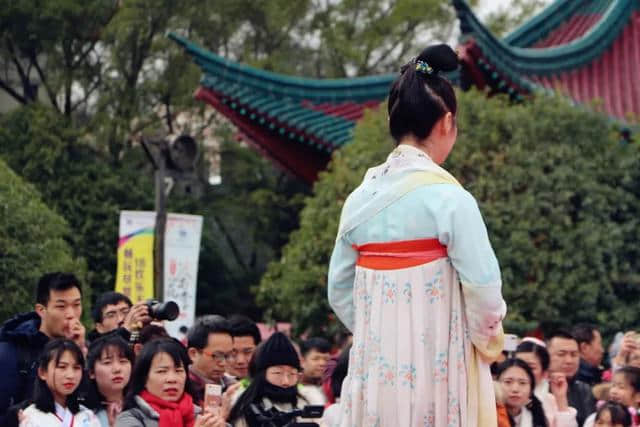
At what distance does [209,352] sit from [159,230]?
4.95m

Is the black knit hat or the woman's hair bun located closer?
the woman's hair bun

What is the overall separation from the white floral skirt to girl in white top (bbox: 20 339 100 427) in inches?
81.4

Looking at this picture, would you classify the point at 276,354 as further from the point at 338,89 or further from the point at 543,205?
the point at 338,89

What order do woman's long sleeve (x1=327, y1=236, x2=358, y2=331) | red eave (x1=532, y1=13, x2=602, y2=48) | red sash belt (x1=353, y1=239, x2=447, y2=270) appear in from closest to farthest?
red sash belt (x1=353, y1=239, x2=447, y2=270), woman's long sleeve (x1=327, y1=236, x2=358, y2=331), red eave (x1=532, y1=13, x2=602, y2=48)

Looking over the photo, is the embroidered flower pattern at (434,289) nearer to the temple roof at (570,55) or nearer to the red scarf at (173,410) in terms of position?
the red scarf at (173,410)

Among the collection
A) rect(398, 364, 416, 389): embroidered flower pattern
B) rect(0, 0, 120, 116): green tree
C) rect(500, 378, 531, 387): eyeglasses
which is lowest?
rect(398, 364, 416, 389): embroidered flower pattern

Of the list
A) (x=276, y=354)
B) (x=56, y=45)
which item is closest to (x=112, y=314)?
(x=276, y=354)

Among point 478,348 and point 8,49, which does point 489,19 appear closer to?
point 8,49

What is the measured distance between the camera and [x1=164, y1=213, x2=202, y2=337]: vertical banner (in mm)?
12430

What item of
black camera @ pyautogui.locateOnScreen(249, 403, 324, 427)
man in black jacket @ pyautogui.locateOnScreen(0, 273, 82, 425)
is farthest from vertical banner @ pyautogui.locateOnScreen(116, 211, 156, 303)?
black camera @ pyautogui.locateOnScreen(249, 403, 324, 427)

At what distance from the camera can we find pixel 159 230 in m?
12.0

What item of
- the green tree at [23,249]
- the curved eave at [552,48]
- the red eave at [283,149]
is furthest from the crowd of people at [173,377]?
the red eave at [283,149]

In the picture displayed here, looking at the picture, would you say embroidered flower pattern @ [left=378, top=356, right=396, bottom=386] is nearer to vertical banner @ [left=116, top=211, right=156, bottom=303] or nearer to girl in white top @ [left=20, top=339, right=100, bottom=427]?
girl in white top @ [left=20, top=339, right=100, bottom=427]

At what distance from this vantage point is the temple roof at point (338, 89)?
17.2 m
